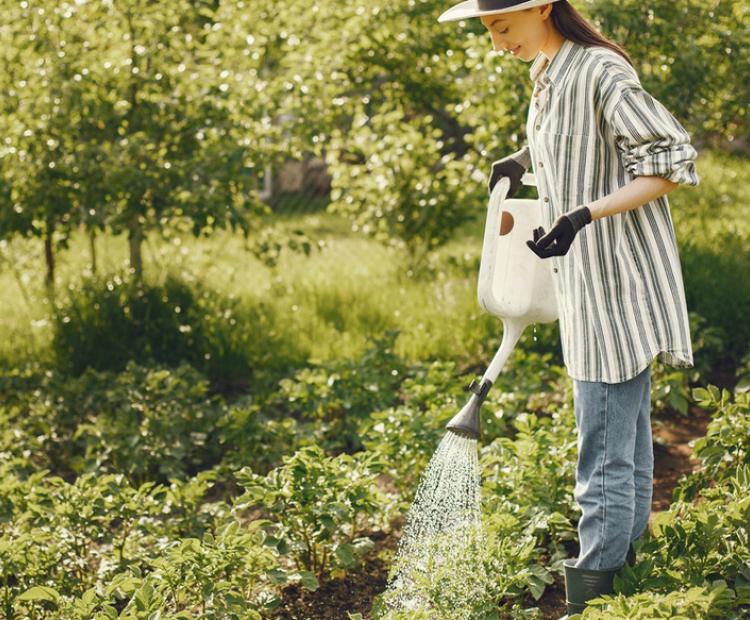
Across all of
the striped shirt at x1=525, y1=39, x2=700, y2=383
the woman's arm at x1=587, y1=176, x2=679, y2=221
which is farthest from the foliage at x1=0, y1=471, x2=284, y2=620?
the woman's arm at x1=587, y1=176, x2=679, y2=221

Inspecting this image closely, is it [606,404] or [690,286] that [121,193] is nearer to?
[690,286]

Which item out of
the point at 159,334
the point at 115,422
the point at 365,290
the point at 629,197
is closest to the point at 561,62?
the point at 629,197

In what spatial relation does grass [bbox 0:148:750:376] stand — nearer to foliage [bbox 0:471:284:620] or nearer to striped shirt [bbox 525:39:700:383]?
foliage [bbox 0:471:284:620]

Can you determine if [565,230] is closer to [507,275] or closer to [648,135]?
[648,135]

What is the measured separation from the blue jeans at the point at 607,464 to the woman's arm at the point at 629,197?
0.39 meters

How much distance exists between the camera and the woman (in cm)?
247

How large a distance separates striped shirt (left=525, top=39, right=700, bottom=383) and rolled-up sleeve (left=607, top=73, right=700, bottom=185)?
0.06m

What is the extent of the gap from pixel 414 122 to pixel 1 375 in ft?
8.38

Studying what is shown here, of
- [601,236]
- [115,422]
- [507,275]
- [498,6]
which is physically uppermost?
[498,6]

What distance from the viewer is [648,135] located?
7.88 ft

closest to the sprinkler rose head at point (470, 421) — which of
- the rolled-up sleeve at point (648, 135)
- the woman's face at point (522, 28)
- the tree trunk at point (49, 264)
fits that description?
the rolled-up sleeve at point (648, 135)

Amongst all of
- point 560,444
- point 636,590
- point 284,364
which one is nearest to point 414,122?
point 284,364

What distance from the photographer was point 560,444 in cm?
352

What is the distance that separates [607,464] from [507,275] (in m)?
0.53
